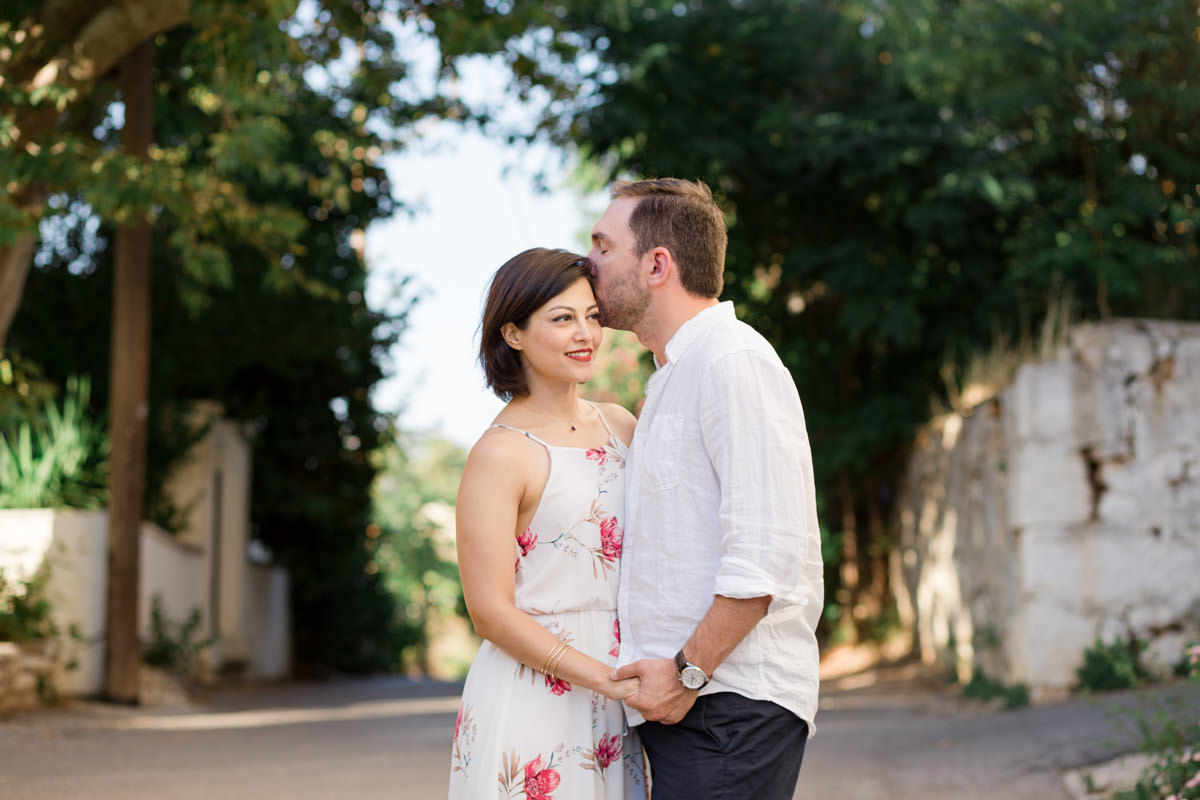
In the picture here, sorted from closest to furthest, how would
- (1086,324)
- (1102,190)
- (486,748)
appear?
(486,748), (1086,324), (1102,190)

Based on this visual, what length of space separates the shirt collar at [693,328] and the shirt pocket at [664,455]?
0.13 metres

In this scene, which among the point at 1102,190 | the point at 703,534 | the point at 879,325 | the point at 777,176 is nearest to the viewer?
the point at 703,534

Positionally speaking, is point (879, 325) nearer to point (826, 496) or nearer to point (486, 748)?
point (826, 496)

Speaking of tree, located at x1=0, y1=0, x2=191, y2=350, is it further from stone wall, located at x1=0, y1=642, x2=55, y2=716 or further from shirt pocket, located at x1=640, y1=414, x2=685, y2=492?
shirt pocket, located at x1=640, y1=414, x2=685, y2=492

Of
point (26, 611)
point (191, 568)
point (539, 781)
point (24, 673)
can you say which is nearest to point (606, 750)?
point (539, 781)

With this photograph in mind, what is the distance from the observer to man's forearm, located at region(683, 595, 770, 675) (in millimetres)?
2154

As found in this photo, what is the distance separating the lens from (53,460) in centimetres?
936

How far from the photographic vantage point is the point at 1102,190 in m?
9.32

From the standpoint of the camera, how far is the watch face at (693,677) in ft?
7.13

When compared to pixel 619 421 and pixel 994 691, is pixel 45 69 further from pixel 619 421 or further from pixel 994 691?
pixel 994 691

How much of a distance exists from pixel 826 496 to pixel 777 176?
11.0ft

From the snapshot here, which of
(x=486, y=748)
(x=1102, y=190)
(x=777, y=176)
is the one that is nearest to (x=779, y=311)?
(x=777, y=176)

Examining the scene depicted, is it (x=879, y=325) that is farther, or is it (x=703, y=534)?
(x=879, y=325)

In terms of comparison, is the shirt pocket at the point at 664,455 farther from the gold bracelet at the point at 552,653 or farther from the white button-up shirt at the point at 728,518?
the gold bracelet at the point at 552,653
